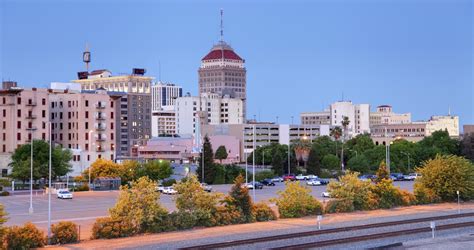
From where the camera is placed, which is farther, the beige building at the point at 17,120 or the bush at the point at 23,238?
the beige building at the point at 17,120

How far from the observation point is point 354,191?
5825 centimetres

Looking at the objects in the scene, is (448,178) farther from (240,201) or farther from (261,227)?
(261,227)

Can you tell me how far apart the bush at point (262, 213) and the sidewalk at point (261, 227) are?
0.85 meters

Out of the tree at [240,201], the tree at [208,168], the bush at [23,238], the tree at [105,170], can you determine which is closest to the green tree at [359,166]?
the tree at [208,168]

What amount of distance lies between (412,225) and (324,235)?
8.25 meters

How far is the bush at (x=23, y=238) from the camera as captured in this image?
38.7 metres

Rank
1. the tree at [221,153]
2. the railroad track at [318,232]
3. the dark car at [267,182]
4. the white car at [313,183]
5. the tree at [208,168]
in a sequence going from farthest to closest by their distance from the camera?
the tree at [221,153]
the tree at [208,168]
the dark car at [267,182]
the white car at [313,183]
the railroad track at [318,232]

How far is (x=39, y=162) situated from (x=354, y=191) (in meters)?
48.2

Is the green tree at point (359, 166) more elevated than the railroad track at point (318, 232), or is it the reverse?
the green tree at point (359, 166)

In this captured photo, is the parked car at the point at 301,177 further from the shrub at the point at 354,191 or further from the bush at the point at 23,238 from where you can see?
the bush at the point at 23,238

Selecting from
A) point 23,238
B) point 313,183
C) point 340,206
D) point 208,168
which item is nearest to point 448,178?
point 340,206

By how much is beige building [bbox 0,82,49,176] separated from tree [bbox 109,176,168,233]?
230 ft

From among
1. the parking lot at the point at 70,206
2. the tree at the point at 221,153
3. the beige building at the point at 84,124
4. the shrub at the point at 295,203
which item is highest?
the beige building at the point at 84,124

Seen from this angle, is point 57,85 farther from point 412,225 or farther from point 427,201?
point 412,225
